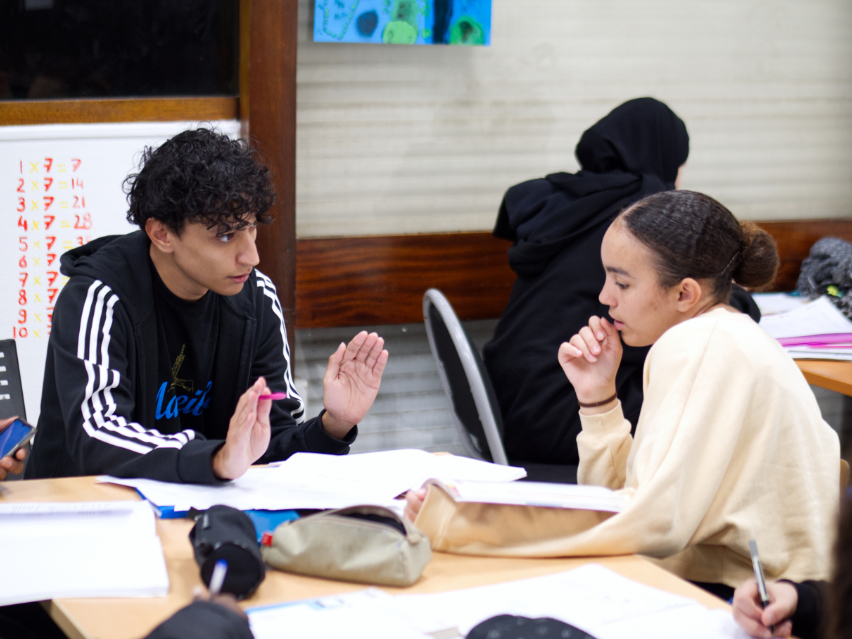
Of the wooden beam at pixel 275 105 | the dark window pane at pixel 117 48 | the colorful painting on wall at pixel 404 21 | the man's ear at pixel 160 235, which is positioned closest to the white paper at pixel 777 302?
the colorful painting on wall at pixel 404 21

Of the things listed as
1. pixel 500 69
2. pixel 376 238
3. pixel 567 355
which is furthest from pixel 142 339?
pixel 500 69

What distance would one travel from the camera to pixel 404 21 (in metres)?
2.79

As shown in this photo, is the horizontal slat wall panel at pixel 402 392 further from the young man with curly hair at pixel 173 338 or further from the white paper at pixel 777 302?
the young man with curly hair at pixel 173 338

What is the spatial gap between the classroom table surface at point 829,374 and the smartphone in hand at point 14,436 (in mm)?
1887

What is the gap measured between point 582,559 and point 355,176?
1.88 m

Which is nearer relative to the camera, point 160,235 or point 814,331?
point 160,235

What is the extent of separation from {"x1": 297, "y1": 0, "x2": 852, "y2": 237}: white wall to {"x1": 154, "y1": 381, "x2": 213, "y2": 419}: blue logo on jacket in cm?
110

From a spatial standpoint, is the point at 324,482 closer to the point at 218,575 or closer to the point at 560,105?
the point at 218,575

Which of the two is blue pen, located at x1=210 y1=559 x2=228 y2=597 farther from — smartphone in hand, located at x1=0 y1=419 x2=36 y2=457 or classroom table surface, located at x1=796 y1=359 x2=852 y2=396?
classroom table surface, located at x1=796 y1=359 x2=852 y2=396

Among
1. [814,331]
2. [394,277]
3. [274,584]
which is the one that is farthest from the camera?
[394,277]

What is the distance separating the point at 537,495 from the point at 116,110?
183cm

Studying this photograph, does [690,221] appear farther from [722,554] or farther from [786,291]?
[786,291]

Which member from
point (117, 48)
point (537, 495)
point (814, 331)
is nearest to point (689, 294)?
point (537, 495)

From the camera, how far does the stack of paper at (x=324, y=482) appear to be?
136 centimetres
